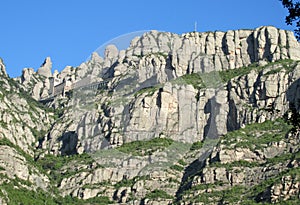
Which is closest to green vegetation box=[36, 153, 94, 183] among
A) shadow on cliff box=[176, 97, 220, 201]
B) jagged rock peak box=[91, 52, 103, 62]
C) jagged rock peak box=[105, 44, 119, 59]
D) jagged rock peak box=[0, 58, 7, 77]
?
shadow on cliff box=[176, 97, 220, 201]

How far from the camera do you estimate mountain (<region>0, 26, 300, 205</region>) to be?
106 meters

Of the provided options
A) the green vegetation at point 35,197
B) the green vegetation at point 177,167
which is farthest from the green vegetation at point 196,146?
the green vegetation at point 35,197

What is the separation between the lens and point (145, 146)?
12256 cm

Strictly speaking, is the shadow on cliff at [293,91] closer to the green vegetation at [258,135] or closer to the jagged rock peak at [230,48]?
the green vegetation at [258,135]

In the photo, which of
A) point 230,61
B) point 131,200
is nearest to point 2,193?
point 131,200

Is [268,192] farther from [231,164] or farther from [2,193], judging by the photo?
[2,193]

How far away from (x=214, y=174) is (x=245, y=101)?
24667 millimetres

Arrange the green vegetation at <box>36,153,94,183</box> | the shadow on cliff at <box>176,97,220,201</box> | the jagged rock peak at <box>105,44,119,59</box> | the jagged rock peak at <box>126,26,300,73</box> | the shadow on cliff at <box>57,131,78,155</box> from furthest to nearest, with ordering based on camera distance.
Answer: the jagged rock peak at <box>105,44,119,59</box>
the jagged rock peak at <box>126,26,300,73</box>
the shadow on cliff at <box>57,131,78,155</box>
the green vegetation at <box>36,153,94,183</box>
the shadow on cliff at <box>176,97,220,201</box>

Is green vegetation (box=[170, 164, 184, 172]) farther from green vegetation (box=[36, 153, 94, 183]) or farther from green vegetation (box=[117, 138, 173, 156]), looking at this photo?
green vegetation (box=[36, 153, 94, 183])

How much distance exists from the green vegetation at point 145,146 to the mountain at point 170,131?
0.21 metres

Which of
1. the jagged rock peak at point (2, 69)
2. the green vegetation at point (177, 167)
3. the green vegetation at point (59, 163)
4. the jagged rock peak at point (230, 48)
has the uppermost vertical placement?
the jagged rock peak at point (2, 69)

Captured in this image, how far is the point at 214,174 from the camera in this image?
106m

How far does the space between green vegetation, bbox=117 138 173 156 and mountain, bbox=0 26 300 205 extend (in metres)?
0.21

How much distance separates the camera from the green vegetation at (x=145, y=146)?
11960 cm
